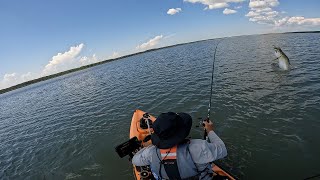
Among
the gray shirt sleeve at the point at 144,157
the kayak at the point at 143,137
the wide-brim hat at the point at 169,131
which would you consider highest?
the wide-brim hat at the point at 169,131

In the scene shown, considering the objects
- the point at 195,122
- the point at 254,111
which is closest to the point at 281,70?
the point at 254,111

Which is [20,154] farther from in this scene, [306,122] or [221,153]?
[306,122]

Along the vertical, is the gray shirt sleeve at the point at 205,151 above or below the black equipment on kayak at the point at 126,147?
above

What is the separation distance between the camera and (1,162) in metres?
12.9

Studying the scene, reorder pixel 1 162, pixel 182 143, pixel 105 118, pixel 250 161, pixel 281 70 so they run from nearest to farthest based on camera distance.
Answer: pixel 182 143
pixel 250 161
pixel 1 162
pixel 105 118
pixel 281 70

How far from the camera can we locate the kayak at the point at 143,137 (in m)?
6.10

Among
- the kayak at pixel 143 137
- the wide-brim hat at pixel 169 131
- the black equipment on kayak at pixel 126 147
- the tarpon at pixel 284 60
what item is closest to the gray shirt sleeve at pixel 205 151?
the wide-brim hat at pixel 169 131

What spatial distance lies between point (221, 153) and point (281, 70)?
17.9 m

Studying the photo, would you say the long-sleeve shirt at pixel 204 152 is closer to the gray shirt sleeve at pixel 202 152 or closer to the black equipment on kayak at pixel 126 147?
the gray shirt sleeve at pixel 202 152

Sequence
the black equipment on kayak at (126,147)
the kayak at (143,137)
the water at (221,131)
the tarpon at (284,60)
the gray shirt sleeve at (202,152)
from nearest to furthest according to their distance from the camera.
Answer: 1. the gray shirt sleeve at (202,152)
2. the kayak at (143,137)
3. the black equipment on kayak at (126,147)
4. the water at (221,131)
5. the tarpon at (284,60)

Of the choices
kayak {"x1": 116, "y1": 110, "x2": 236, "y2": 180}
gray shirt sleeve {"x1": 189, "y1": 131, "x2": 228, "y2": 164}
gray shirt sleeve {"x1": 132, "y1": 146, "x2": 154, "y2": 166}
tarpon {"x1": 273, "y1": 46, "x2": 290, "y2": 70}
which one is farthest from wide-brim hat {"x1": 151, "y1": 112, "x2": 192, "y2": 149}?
tarpon {"x1": 273, "y1": 46, "x2": 290, "y2": 70}

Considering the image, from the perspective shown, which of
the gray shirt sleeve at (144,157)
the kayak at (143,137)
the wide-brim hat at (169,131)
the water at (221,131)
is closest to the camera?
the wide-brim hat at (169,131)

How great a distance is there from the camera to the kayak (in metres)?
6.10

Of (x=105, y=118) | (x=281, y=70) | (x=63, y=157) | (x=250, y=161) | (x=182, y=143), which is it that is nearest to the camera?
(x=182, y=143)
